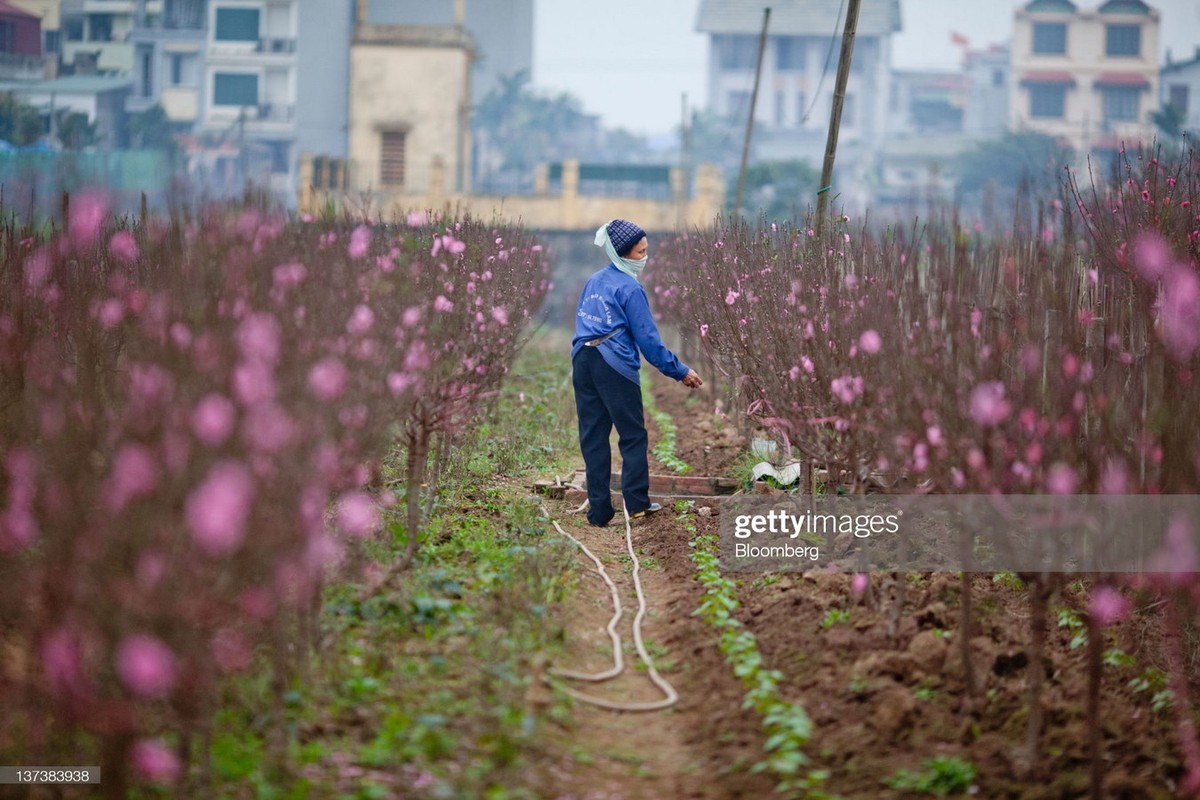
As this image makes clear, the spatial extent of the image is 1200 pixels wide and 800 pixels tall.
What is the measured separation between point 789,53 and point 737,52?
10.3 ft

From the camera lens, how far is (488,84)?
62656mm

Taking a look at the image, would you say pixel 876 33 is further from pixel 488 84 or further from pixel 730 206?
pixel 730 206

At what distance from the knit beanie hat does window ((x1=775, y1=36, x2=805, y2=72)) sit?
6557cm

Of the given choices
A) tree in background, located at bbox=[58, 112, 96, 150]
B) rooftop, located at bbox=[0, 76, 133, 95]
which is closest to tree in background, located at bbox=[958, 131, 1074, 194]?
rooftop, located at bbox=[0, 76, 133, 95]

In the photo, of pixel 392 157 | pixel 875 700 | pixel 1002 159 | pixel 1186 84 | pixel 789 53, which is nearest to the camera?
pixel 875 700

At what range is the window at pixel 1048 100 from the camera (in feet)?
209

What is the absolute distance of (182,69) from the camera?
48.0 m

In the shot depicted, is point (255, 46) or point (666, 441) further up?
point (255, 46)

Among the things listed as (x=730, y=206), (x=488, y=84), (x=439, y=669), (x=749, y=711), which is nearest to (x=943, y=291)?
(x=749, y=711)

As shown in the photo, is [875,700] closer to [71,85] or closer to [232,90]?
[71,85]

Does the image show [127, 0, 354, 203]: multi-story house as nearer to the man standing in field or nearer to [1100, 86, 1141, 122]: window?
[1100, 86, 1141, 122]: window

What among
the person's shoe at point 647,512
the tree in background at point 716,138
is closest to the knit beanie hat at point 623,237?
the person's shoe at point 647,512

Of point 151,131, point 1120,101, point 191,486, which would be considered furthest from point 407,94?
point 191,486

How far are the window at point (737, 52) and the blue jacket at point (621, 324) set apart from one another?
66511 mm
